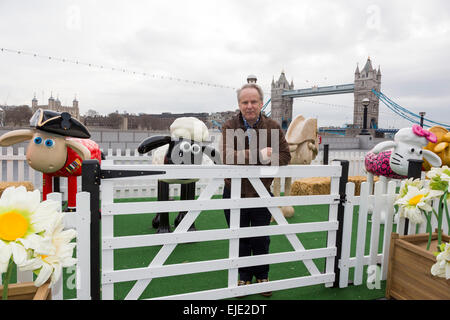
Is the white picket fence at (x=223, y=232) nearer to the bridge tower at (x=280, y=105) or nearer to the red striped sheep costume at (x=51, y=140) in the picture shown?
the red striped sheep costume at (x=51, y=140)

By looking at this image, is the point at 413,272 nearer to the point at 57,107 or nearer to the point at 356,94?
the point at 57,107

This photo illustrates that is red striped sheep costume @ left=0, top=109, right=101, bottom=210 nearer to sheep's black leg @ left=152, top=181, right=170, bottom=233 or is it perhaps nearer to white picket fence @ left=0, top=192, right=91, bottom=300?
sheep's black leg @ left=152, top=181, right=170, bottom=233

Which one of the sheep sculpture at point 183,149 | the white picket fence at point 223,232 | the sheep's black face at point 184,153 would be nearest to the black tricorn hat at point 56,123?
the sheep sculpture at point 183,149

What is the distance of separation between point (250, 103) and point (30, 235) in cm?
172

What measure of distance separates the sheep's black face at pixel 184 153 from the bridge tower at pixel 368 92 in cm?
4472

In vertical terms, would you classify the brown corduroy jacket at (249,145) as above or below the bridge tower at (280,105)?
below

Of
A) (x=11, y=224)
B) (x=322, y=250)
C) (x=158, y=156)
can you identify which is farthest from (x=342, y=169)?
(x=11, y=224)

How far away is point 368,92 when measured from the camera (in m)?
45.8

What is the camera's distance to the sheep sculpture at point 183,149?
3158 mm

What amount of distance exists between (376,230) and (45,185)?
367cm

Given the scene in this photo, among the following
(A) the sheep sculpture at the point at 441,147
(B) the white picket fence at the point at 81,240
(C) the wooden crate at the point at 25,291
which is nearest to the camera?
(C) the wooden crate at the point at 25,291

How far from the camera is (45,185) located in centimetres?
369

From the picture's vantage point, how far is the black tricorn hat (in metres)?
3.25
